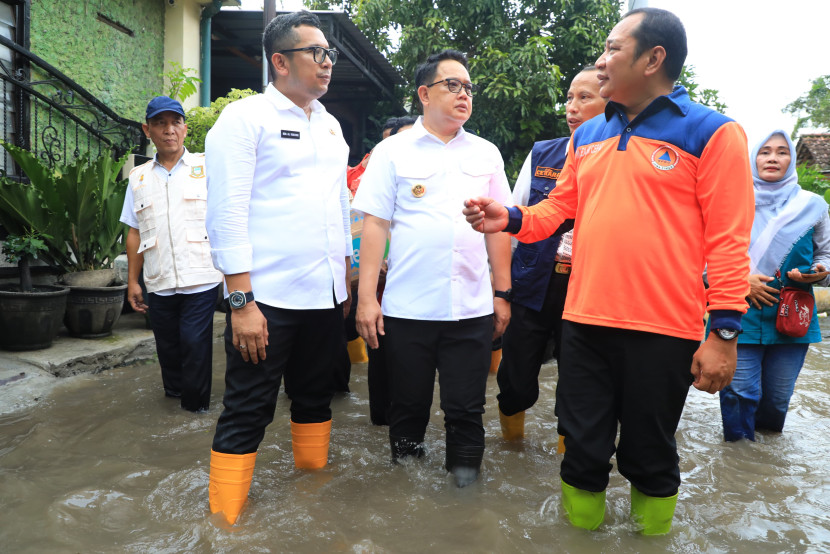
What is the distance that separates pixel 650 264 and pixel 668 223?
0.51 ft

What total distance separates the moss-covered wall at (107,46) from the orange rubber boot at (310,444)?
241 inches

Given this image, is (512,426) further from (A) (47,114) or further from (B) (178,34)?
(B) (178,34)

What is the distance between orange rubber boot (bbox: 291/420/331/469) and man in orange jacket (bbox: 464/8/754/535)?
122 cm

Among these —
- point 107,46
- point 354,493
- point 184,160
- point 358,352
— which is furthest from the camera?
point 107,46

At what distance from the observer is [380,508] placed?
9.17 ft

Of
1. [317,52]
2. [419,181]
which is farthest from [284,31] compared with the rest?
[419,181]

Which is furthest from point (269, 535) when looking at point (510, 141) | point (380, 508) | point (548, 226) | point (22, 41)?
point (510, 141)

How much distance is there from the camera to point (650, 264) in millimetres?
2279

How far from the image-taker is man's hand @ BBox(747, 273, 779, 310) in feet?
12.6

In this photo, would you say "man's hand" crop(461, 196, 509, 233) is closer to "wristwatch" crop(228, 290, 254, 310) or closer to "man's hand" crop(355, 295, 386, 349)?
"man's hand" crop(355, 295, 386, 349)

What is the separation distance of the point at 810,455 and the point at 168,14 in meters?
9.26

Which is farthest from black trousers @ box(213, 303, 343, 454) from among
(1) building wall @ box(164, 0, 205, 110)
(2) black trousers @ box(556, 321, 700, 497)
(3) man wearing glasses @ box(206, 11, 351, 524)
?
(1) building wall @ box(164, 0, 205, 110)

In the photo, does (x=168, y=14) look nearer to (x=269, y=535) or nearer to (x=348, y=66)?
(x=348, y=66)

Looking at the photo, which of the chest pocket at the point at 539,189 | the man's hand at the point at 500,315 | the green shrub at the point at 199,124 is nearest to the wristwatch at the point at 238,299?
the man's hand at the point at 500,315
